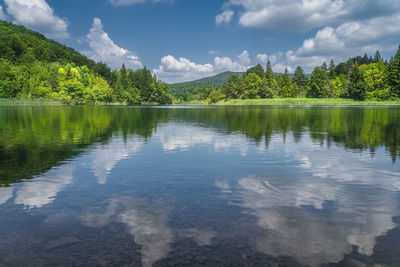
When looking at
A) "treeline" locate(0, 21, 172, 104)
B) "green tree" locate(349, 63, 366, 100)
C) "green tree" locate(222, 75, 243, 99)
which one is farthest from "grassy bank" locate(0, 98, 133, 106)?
"green tree" locate(349, 63, 366, 100)

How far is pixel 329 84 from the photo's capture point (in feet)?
456

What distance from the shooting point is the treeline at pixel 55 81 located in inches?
4705

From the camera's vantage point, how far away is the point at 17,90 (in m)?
124

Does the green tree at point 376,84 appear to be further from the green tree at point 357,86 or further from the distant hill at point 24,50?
the distant hill at point 24,50

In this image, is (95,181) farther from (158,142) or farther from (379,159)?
(379,159)

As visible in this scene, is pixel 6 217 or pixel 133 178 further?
pixel 133 178

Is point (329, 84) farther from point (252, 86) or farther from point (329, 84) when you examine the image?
point (252, 86)

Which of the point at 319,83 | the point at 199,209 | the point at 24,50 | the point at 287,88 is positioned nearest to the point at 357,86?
the point at 319,83

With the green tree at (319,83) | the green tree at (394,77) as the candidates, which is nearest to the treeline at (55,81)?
the green tree at (319,83)

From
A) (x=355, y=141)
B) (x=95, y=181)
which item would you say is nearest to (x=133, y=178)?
(x=95, y=181)

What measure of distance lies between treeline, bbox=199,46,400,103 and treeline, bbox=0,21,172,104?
4888 centimetres

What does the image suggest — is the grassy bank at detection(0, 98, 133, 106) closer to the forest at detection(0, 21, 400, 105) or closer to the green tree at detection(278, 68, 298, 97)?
the forest at detection(0, 21, 400, 105)

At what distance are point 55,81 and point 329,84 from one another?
13738 cm

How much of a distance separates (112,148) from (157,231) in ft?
38.4
